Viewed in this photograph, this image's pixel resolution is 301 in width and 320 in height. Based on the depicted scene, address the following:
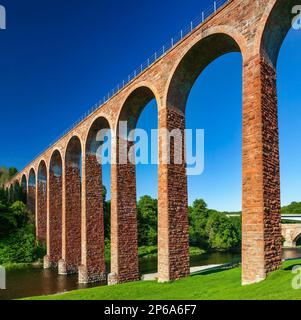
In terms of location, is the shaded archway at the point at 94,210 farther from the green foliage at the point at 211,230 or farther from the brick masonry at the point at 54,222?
the green foliage at the point at 211,230

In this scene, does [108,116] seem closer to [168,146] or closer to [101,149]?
[101,149]

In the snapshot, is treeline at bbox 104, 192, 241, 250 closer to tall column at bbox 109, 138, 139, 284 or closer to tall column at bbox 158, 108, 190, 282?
tall column at bbox 109, 138, 139, 284

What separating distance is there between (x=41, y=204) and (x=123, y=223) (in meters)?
22.5

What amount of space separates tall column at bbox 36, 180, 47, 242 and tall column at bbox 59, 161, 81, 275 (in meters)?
11.3

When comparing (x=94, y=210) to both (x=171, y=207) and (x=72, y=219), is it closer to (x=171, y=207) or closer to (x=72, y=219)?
(x=72, y=219)

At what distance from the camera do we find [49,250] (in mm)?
33812

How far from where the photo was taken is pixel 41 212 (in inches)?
1577

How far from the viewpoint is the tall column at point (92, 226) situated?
2444cm

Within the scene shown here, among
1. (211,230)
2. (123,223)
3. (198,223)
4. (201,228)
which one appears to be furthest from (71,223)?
(198,223)

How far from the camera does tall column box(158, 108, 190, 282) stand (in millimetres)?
16234

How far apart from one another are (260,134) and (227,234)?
40309mm

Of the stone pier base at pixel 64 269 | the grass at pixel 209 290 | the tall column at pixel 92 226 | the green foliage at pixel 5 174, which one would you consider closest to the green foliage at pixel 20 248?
the stone pier base at pixel 64 269

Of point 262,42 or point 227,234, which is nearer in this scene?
point 262,42
